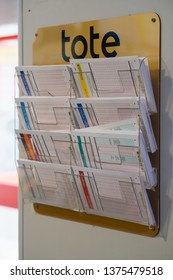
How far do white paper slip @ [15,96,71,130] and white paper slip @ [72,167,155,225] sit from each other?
163mm

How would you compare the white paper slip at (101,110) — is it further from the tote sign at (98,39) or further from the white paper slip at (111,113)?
the tote sign at (98,39)

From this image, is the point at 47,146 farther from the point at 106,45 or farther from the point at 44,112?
the point at 106,45

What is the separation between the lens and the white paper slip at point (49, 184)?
1.14m

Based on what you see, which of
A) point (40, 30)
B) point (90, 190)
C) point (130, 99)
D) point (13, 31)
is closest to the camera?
point (130, 99)

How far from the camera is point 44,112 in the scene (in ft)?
3.80

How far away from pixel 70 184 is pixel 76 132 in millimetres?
175

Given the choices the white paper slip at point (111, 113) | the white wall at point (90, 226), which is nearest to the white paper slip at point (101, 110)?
the white paper slip at point (111, 113)

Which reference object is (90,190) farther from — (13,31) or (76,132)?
(13,31)

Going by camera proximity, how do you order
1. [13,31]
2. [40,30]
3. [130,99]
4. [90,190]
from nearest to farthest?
1. [130,99]
2. [90,190]
3. [40,30]
4. [13,31]

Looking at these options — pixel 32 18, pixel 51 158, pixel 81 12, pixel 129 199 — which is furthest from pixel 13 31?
pixel 129 199

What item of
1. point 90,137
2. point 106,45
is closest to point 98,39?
point 106,45

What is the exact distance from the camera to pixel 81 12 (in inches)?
46.4

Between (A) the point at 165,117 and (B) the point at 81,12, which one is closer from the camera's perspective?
(A) the point at 165,117

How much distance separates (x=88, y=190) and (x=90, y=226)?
16 centimetres
